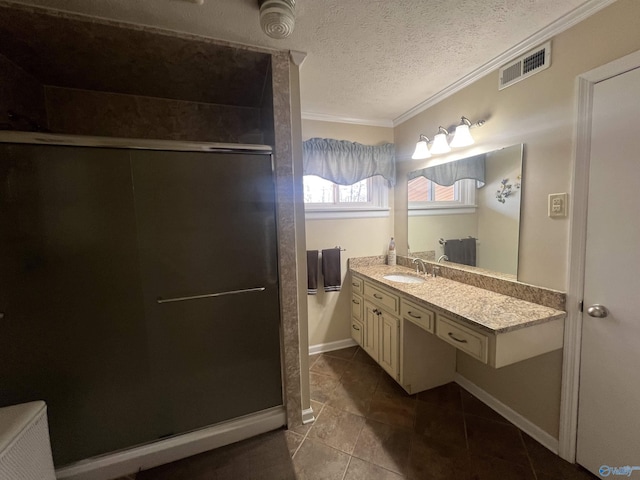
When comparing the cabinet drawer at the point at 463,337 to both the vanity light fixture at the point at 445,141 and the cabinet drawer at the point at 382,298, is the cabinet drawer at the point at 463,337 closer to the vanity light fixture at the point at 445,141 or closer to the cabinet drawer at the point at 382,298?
the cabinet drawer at the point at 382,298

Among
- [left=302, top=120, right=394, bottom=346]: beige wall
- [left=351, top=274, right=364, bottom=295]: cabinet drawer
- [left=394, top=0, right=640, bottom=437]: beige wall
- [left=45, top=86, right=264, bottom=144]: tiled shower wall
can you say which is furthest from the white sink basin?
[left=45, top=86, right=264, bottom=144]: tiled shower wall

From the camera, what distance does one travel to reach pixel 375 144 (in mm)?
2678

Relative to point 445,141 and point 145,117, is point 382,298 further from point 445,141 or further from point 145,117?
point 145,117

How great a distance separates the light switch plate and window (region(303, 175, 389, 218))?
145 centimetres

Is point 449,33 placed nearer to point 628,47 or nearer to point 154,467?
point 628,47

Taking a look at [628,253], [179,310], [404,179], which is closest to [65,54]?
[179,310]

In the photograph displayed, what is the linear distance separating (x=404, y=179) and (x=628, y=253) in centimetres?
170

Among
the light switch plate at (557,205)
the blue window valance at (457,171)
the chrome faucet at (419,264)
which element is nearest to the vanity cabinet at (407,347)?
the chrome faucet at (419,264)

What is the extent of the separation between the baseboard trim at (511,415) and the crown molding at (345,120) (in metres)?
2.43

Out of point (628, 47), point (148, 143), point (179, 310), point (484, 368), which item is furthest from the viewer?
point (484, 368)

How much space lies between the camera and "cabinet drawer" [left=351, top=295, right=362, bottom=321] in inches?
98.2

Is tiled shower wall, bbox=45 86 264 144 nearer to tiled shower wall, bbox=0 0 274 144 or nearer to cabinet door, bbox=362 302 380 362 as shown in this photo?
tiled shower wall, bbox=0 0 274 144

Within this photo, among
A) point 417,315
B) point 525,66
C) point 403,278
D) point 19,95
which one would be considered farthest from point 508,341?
point 19,95

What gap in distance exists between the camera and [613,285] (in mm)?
1207
